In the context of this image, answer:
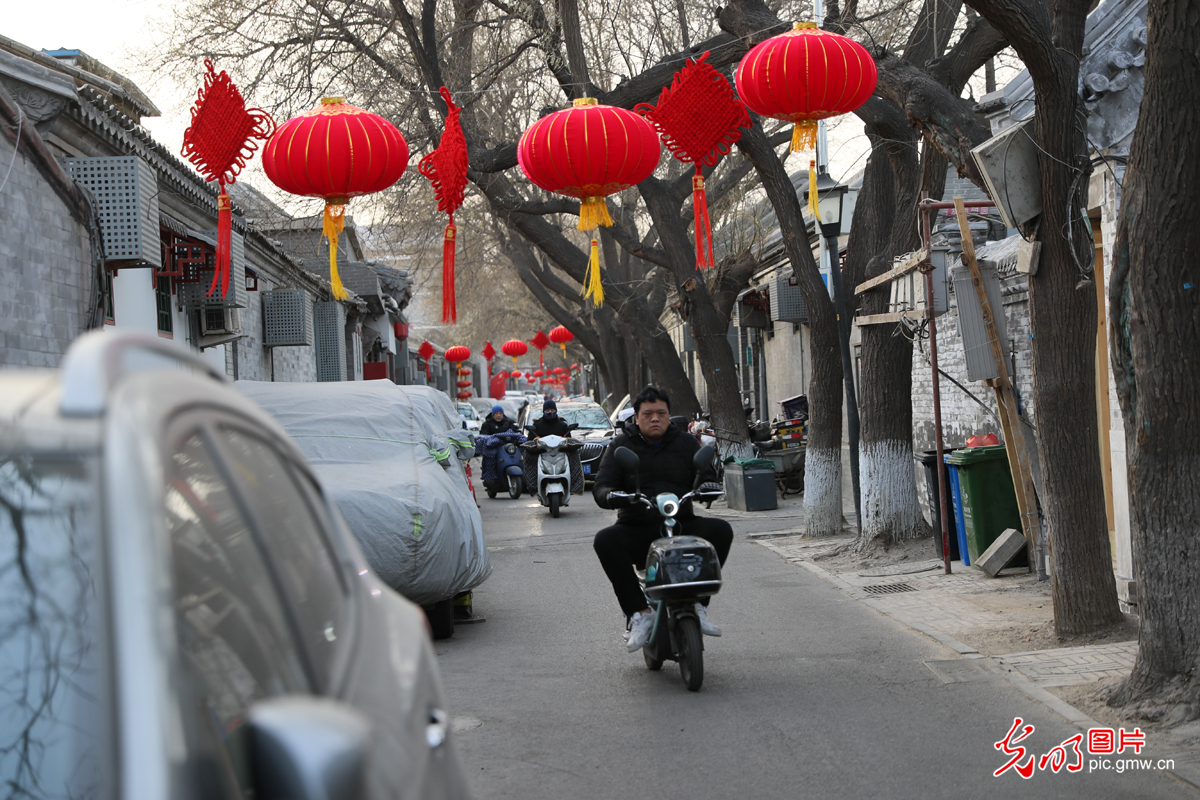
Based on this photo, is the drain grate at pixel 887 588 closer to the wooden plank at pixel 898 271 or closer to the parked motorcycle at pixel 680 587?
the wooden plank at pixel 898 271

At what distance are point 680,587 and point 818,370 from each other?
305 inches

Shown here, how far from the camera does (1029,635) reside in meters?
7.41

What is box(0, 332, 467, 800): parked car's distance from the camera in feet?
4.43

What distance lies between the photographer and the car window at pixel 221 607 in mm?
1592

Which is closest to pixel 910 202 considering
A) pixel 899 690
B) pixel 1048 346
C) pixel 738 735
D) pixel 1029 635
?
pixel 1048 346

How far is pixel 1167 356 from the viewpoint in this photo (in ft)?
17.7

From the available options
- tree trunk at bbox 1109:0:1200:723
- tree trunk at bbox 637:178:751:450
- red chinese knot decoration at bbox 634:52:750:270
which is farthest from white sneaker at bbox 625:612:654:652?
tree trunk at bbox 637:178:751:450

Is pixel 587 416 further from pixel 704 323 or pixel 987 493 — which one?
pixel 987 493

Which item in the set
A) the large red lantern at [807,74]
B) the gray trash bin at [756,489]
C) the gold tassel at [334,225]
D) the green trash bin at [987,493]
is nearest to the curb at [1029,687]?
the green trash bin at [987,493]

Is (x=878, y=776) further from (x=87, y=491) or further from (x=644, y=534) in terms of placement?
(x=87, y=491)

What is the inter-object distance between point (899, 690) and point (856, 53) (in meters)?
4.95

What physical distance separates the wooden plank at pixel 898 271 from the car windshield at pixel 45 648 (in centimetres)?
864

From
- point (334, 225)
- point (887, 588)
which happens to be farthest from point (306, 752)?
point (334, 225)

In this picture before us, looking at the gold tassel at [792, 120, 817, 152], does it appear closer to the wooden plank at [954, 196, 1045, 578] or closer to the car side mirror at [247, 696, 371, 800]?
the wooden plank at [954, 196, 1045, 578]
